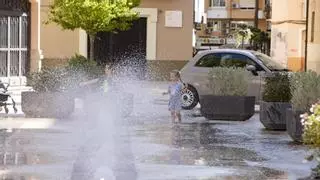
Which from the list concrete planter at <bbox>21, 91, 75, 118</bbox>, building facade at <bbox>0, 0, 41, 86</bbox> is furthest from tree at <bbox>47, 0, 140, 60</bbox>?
concrete planter at <bbox>21, 91, 75, 118</bbox>

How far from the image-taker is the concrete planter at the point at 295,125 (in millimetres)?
13516

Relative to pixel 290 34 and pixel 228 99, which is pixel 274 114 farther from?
pixel 290 34

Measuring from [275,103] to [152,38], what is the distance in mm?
18412

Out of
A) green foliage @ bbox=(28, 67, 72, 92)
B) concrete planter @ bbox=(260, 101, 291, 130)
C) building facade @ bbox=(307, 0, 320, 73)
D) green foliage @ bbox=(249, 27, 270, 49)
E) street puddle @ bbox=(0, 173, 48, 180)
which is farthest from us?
green foliage @ bbox=(249, 27, 270, 49)

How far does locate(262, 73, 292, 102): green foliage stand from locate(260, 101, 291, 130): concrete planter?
0.25 metres

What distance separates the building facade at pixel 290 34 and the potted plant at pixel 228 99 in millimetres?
16503

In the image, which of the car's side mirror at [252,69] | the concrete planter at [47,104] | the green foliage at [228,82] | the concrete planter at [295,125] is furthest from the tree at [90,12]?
the concrete planter at [295,125]

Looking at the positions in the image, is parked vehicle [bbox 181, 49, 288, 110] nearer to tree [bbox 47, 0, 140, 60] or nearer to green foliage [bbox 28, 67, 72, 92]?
tree [bbox 47, 0, 140, 60]

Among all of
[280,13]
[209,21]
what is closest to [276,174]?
[280,13]

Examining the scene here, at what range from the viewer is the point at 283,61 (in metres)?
36.7

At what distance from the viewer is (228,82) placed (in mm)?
17641

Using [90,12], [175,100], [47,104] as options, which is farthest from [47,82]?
[90,12]

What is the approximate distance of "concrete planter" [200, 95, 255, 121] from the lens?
17.6 m

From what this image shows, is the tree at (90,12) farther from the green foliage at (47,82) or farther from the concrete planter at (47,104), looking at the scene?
the concrete planter at (47,104)
